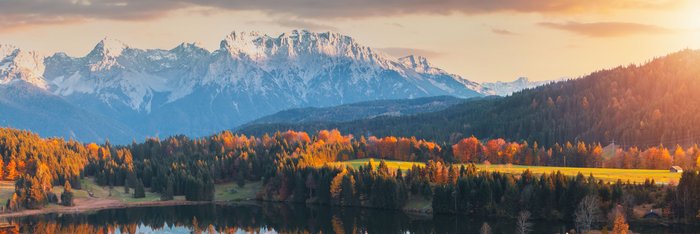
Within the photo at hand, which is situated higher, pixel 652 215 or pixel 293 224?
pixel 652 215

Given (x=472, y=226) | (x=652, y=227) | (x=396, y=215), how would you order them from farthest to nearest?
(x=396, y=215) < (x=472, y=226) < (x=652, y=227)

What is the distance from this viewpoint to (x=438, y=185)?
626ft

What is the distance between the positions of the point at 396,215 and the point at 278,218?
26086 mm

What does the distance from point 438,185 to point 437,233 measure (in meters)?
33.0

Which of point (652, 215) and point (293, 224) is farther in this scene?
point (293, 224)

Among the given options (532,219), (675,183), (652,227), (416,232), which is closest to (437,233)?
(416,232)

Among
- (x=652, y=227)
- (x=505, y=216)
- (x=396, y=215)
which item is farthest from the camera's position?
(x=396, y=215)

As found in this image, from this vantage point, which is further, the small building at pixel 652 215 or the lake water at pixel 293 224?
the lake water at pixel 293 224

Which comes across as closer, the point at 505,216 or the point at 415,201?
the point at 505,216

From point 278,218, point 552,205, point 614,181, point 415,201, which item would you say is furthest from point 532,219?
point 278,218

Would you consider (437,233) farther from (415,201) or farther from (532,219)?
(415,201)

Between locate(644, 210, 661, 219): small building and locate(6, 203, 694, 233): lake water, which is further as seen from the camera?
locate(6, 203, 694, 233): lake water

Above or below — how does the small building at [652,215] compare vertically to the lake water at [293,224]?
above

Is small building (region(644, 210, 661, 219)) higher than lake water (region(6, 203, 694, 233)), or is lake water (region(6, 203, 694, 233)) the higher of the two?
small building (region(644, 210, 661, 219))
